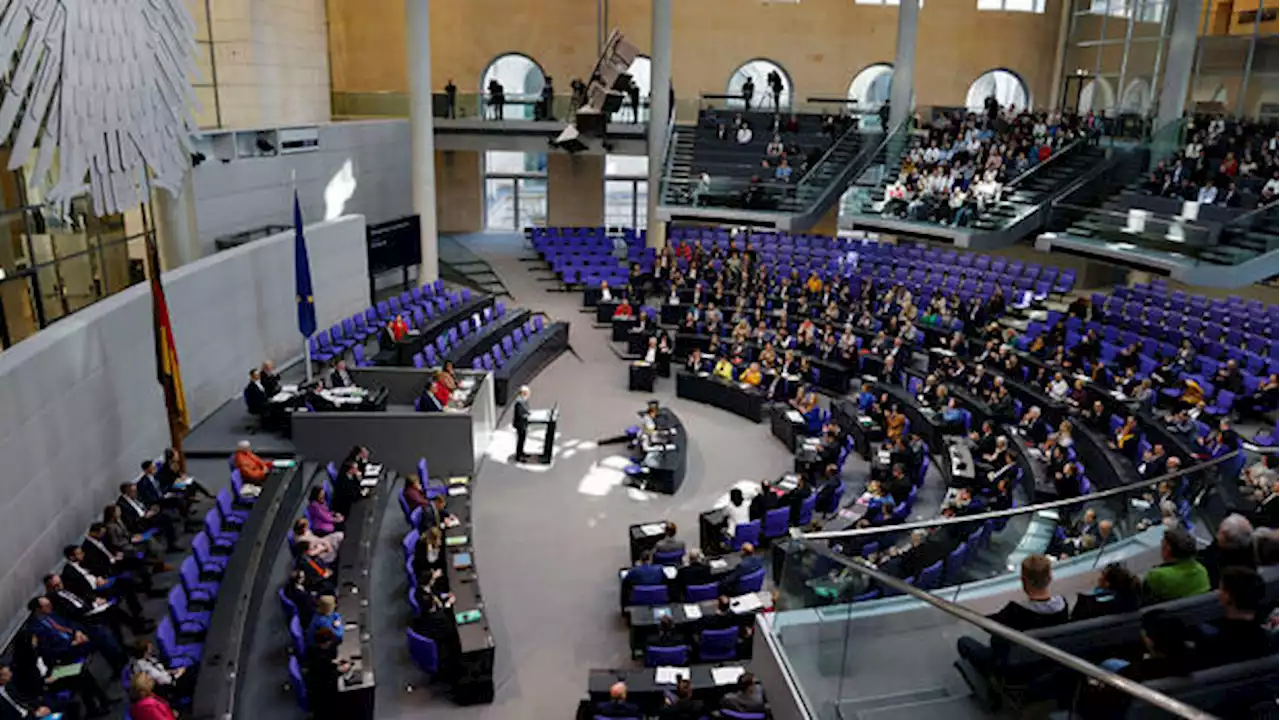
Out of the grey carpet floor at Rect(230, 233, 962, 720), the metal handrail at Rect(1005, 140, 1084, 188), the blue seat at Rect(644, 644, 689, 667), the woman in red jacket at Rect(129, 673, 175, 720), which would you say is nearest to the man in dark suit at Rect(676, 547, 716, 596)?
the grey carpet floor at Rect(230, 233, 962, 720)

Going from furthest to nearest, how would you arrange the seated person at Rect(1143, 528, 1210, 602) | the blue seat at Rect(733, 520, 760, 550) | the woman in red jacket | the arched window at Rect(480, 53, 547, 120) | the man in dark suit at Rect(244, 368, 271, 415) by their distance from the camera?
the arched window at Rect(480, 53, 547, 120), the man in dark suit at Rect(244, 368, 271, 415), the blue seat at Rect(733, 520, 760, 550), the woman in red jacket, the seated person at Rect(1143, 528, 1210, 602)

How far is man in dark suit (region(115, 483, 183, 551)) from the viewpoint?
35.3 ft

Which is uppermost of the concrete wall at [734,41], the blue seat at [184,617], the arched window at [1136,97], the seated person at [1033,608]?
the concrete wall at [734,41]

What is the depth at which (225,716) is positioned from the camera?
25.3 ft

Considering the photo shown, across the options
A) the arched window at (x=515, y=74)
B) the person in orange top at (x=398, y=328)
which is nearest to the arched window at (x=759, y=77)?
the arched window at (x=515, y=74)

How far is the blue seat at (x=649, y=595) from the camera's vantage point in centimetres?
1079

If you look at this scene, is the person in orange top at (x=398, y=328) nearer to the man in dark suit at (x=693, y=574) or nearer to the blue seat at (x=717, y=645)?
the man in dark suit at (x=693, y=574)

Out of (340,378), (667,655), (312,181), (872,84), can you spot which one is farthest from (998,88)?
(667,655)

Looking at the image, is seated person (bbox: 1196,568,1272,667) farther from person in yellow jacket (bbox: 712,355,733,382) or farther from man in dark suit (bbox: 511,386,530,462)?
person in yellow jacket (bbox: 712,355,733,382)

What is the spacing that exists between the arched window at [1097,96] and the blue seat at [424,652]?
28.6 m

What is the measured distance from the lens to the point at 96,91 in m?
11.1

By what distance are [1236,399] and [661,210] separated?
15.4 metres

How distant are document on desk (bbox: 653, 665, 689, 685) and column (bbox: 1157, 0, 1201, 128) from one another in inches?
865

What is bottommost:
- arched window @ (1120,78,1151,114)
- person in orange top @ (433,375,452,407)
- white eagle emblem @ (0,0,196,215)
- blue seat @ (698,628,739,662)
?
blue seat @ (698,628,739,662)
